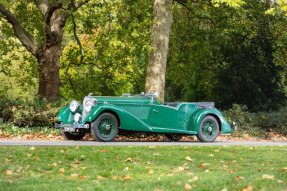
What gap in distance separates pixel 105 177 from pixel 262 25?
17.3 meters

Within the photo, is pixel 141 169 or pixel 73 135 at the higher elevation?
pixel 73 135

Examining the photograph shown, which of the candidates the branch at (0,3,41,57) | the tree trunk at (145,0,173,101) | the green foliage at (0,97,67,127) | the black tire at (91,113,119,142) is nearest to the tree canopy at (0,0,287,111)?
the branch at (0,3,41,57)

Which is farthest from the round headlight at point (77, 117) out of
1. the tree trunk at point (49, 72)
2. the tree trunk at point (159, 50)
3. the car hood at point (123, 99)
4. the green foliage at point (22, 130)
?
the tree trunk at point (49, 72)

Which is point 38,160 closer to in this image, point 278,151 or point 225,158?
point 225,158

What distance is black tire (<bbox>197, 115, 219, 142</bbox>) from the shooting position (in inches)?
484

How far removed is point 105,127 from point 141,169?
444 centimetres

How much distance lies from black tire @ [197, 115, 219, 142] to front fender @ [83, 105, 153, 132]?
1664mm

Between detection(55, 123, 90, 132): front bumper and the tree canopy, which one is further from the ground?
the tree canopy

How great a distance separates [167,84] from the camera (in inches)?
1179

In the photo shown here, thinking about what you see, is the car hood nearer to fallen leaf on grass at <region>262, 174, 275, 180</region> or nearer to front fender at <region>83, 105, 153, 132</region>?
front fender at <region>83, 105, 153, 132</region>

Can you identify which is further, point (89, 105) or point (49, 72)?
point (49, 72)

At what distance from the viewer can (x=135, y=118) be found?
1128cm

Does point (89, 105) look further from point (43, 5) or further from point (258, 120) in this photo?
point (258, 120)

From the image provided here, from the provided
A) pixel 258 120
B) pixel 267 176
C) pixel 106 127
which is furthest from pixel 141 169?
pixel 258 120
